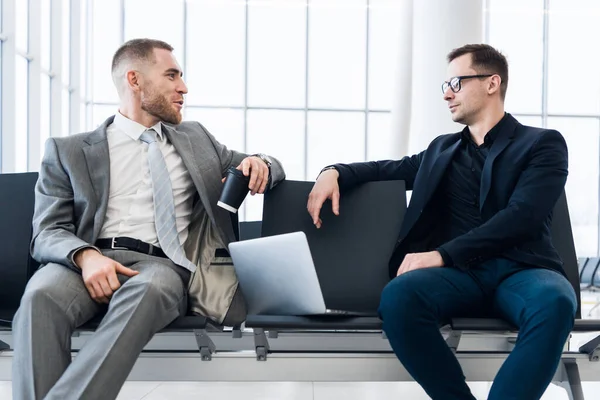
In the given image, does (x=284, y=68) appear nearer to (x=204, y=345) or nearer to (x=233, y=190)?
(x=233, y=190)

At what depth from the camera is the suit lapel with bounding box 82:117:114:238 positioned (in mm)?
2447

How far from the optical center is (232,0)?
11531 mm

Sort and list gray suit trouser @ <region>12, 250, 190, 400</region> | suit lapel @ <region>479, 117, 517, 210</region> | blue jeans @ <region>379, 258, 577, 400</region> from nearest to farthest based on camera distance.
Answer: gray suit trouser @ <region>12, 250, 190, 400</region> → blue jeans @ <region>379, 258, 577, 400</region> → suit lapel @ <region>479, 117, 517, 210</region>

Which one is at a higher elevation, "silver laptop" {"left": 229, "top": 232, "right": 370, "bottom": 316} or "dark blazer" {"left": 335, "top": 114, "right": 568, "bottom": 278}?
"dark blazer" {"left": 335, "top": 114, "right": 568, "bottom": 278}

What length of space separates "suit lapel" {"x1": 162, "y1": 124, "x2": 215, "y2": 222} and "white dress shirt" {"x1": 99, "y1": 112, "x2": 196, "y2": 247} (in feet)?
0.12

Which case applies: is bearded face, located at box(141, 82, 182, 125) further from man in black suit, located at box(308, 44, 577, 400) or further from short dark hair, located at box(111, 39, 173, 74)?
man in black suit, located at box(308, 44, 577, 400)

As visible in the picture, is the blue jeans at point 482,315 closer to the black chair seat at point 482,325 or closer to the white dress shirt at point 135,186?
the black chair seat at point 482,325

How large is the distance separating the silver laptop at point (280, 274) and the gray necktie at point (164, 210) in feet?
0.70

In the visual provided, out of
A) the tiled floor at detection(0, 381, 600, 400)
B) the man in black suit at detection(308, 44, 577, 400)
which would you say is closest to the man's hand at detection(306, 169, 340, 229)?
the man in black suit at detection(308, 44, 577, 400)

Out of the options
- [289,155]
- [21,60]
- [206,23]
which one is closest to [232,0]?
[206,23]

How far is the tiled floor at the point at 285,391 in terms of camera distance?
3342mm

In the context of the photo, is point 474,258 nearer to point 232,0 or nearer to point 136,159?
point 136,159

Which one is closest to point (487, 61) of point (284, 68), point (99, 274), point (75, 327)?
point (99, 274)

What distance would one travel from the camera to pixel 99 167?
2.51 meters
